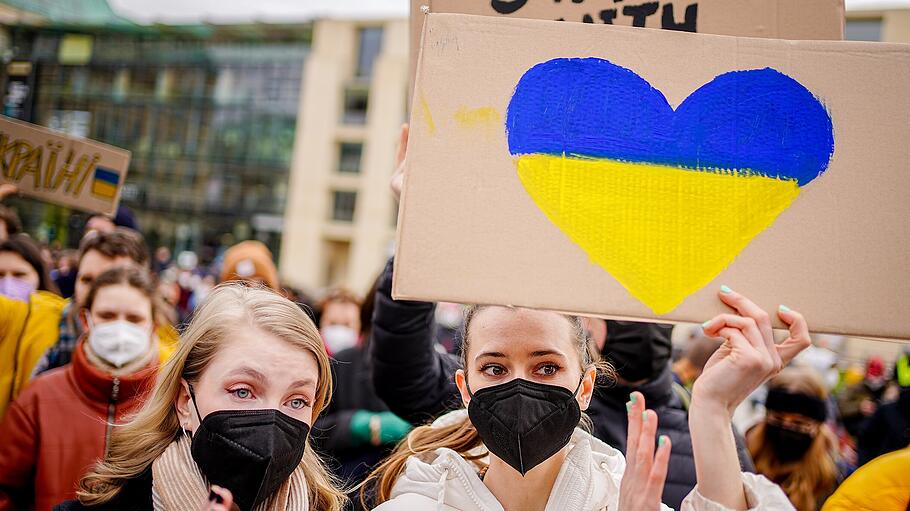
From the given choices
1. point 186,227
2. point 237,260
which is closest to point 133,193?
point 186,227

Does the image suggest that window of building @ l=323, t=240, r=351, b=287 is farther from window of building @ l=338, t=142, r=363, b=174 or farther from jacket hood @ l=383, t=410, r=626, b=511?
jacket hood @ l=383, t=410, r=626, b=511

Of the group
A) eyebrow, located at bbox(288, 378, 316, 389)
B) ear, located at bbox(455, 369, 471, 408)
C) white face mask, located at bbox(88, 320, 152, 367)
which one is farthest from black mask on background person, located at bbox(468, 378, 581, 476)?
white face mask, located at bbox(88, 320, 152, 367)

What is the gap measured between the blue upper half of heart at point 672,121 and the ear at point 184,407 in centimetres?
Answer: 109

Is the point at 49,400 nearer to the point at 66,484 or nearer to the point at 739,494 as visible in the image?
the point at 66,484

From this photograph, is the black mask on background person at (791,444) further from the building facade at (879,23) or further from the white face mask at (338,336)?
the building facade at (879,23)

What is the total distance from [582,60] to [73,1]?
45.0 ft

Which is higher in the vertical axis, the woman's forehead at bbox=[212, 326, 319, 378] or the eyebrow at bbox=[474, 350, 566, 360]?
the eyebrow at bbox=[474, 350, 566, 360]

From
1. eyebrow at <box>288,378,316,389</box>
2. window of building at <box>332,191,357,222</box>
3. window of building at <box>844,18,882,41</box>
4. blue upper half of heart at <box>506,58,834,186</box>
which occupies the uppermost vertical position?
window of building at <box>844,18,882,41</box>

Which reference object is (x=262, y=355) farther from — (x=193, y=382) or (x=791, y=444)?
(x=791, y=444)

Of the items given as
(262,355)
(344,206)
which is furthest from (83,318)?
(344,206)

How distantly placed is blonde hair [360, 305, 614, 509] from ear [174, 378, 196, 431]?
561mm

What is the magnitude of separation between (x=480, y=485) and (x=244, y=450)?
607 mm

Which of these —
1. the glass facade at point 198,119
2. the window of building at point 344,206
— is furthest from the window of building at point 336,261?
the glass facade at point 198,119

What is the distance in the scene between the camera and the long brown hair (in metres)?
3.38
